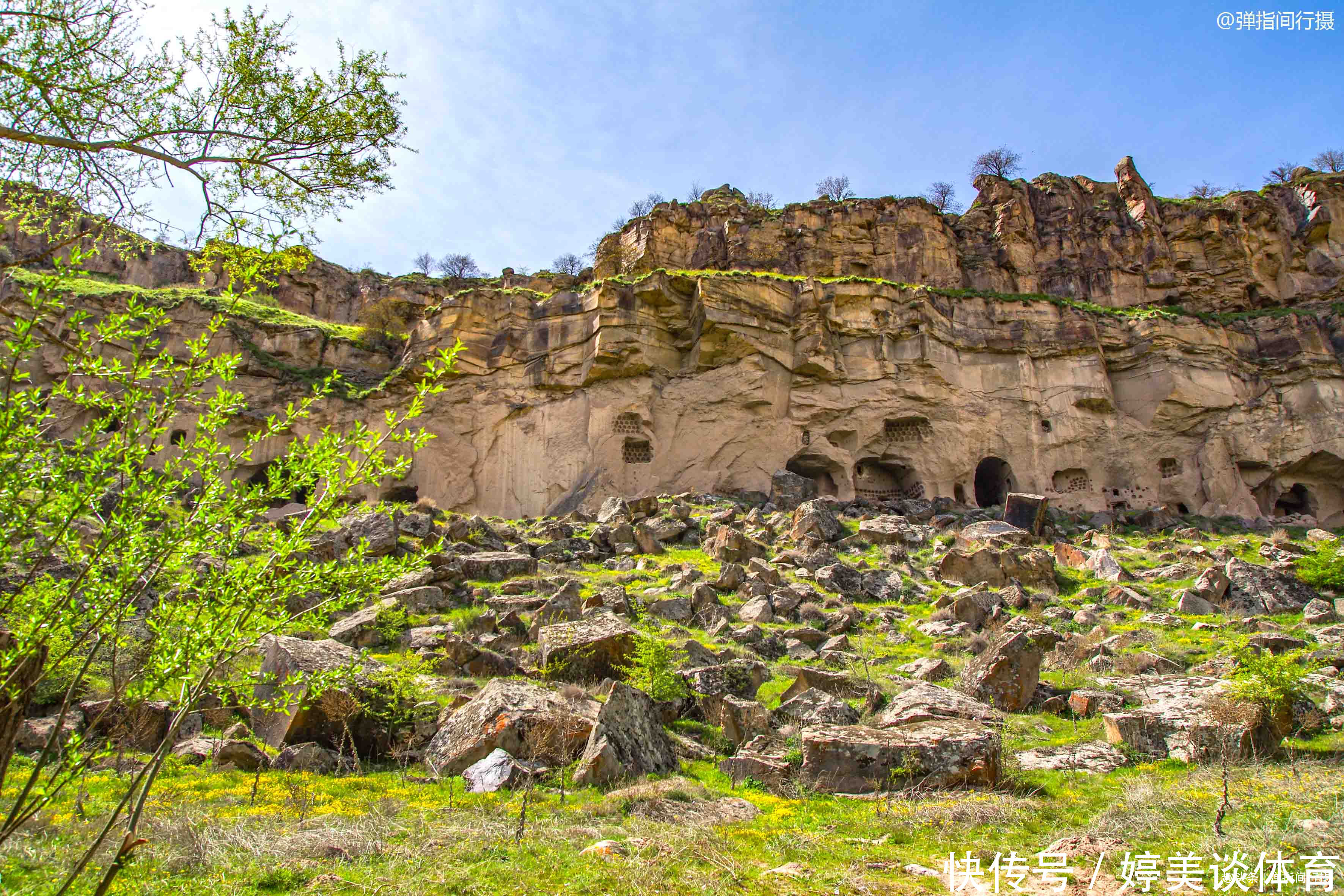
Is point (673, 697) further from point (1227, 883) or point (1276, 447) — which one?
point (1276, 447)

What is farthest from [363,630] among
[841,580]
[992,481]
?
[992,481]

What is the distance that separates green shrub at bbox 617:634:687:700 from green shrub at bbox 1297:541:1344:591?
1216 cm

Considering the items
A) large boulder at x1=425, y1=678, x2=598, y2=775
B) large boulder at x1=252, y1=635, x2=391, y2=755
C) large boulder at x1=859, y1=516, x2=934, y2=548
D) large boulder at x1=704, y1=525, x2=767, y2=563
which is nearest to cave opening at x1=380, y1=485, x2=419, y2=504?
large boulder at x1=704, y1=525, x2=767, y2=563

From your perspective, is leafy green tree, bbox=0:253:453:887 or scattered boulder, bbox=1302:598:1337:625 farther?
scattered boulder, bbox=1302:598:1337:625

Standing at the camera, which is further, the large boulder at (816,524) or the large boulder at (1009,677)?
the large boulder at (816,524)

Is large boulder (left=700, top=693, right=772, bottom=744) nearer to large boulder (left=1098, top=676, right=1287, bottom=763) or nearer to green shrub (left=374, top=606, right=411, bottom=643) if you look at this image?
large boulder (left=1098, top=676, right=1287, bottom=763)

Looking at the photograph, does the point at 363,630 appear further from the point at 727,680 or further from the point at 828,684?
the point at 828,684

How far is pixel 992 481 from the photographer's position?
27500 millimetres

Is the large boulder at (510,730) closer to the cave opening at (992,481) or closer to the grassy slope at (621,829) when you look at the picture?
the grassy slope at (621,829)

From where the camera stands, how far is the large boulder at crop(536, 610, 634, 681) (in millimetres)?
9273

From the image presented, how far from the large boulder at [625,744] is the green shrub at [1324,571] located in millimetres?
12806

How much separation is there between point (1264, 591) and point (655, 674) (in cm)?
1083

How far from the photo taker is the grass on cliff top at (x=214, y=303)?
26.4 m

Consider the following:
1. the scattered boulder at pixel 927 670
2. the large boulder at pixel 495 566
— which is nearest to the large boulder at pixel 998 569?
the scattered boulder at pixel 927 670
